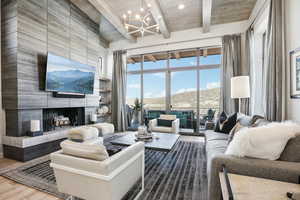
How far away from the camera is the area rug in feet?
5.97

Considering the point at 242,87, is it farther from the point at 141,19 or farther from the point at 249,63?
the point at 141,19

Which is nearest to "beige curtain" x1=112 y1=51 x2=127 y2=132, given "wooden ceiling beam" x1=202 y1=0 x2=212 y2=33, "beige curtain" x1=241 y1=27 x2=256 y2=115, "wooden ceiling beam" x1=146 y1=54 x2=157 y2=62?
"wooden ceiling beam" x1=146 y1=54 x2=157 y2=62

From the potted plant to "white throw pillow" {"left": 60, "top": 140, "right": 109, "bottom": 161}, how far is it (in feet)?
14.0

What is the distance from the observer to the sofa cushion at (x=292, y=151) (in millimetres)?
1290

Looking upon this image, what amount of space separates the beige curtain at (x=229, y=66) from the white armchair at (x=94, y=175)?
12.3 ft

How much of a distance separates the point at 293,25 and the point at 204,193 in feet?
8.77

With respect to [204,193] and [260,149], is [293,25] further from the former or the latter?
[204,193]

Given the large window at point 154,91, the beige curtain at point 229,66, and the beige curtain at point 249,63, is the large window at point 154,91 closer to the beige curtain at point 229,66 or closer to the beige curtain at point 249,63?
the beige curtain at point 229,66

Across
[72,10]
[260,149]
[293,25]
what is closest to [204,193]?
[260,149]

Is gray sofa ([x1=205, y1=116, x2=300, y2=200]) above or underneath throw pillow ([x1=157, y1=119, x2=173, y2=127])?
above

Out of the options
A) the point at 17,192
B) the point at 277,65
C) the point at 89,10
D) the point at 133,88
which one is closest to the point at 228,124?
the point at 277,65

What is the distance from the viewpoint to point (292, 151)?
1304mm

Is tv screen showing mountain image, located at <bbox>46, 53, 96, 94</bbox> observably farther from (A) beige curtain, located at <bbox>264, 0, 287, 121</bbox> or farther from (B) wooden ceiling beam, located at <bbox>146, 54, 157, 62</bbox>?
(A) beige curtain, located at <bbox>264, 0, 287, 121</bbox>

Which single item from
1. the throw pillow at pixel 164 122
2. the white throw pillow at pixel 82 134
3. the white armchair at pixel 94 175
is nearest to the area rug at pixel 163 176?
the white armchair at pixel 94 175
